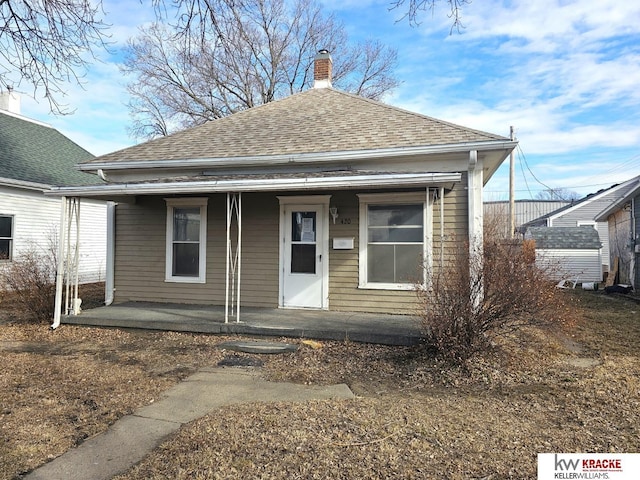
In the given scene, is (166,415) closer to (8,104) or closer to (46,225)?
(46,225)

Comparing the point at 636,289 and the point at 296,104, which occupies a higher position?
the point at 296,104

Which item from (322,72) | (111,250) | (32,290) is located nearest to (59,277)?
(32,290)

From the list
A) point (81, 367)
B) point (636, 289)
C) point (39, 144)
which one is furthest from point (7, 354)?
point (636, 289)

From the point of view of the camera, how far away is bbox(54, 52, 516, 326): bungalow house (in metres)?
7.61

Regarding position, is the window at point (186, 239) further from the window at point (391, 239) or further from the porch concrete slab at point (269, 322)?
the window at point (391, 239)

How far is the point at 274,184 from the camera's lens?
700 cm

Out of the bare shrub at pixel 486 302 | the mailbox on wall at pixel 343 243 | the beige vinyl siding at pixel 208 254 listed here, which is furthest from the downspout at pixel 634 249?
the beige vinyl siding at pixel 208 254

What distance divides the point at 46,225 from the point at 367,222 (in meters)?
11.7

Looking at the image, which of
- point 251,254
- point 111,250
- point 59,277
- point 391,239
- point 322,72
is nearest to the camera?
point 59,277

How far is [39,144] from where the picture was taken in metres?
16.3

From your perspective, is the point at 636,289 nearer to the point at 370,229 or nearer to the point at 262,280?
the point at 370,229

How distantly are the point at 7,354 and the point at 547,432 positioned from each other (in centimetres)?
685

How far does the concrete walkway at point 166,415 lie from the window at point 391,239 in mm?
3451

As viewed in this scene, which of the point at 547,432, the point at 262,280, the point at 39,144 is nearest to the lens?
the point at 547,432
